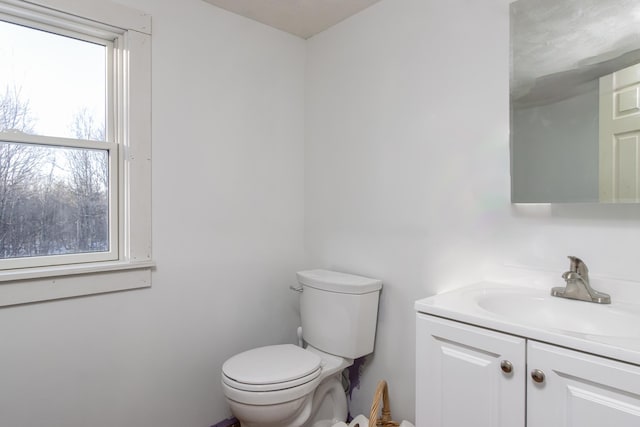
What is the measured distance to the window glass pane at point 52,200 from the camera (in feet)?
4.66

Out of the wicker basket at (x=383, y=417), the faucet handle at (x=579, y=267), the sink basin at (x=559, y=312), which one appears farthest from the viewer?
the wicker basket at (x=383, y=417)

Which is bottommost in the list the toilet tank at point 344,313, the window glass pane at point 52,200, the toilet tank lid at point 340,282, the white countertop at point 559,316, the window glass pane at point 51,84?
the toilet tank at point 344,313

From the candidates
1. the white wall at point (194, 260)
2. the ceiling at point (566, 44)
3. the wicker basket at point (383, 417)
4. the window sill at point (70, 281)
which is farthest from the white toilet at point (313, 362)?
the ceiling at point (566, 44)

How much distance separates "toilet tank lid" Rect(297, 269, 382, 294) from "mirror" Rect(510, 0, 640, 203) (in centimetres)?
73

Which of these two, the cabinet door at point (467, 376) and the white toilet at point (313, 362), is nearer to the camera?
the cabinet door at point (467, 376)

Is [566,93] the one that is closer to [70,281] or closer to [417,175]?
[417,175]

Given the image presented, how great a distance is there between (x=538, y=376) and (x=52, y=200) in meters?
1.78

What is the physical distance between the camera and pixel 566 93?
47.6 inches

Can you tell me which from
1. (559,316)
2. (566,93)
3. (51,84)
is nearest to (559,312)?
(559,316)

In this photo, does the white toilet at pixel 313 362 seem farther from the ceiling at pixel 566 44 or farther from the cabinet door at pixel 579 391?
the ceiling at pixel 566 44

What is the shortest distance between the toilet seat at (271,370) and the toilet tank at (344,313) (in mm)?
122

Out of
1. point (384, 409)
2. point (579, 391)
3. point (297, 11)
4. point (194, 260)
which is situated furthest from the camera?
point (297, 11)

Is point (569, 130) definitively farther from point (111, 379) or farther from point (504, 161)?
point (111, 379)

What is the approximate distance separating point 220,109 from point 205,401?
4.80ft
